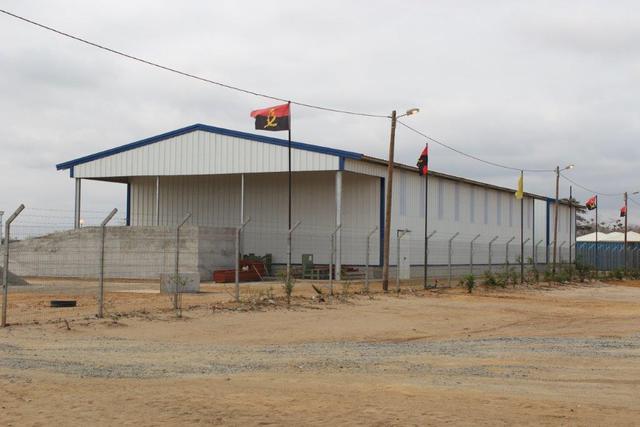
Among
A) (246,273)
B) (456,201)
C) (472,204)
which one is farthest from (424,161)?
(472,204)

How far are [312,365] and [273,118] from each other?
21555 mm

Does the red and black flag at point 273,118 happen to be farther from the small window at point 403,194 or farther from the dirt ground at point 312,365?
the dirt ground at point 312,365

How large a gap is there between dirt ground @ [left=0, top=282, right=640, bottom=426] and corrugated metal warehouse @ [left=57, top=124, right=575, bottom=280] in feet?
51.6

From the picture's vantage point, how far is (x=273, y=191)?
4147 centimetres

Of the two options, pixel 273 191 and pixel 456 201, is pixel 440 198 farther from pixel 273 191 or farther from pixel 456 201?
pixel 273 191

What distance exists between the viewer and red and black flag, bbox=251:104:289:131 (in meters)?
31.9

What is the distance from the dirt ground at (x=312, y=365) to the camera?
7.93 meters

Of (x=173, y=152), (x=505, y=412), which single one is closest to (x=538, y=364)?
(x=505, y=412)

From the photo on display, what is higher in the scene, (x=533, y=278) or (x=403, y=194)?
(x=403, y=194)

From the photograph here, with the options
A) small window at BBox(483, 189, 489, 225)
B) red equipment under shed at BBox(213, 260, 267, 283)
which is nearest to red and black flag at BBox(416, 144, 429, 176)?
red equipment under shed at BBox(213, 260, 267, 283)

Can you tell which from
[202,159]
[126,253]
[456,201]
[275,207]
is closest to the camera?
[126,253]

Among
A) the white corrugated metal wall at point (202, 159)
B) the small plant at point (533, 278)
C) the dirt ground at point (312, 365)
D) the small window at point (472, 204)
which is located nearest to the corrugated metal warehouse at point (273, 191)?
the white corrugated metal wall at point (202, 159)

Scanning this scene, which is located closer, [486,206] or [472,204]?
[472,204]

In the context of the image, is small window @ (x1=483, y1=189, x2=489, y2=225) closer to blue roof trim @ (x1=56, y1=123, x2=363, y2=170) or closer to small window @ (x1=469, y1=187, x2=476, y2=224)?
small window @ (x1=469, y1=187, x2=476, y2=224)
